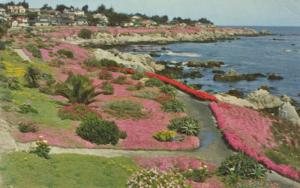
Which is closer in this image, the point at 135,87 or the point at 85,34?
the point at 135,87

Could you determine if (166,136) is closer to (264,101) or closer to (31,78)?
(31,78)

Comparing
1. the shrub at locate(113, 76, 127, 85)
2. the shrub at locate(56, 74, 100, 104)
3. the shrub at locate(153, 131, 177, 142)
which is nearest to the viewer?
the shrub at locate(153, 131, 177, 142)

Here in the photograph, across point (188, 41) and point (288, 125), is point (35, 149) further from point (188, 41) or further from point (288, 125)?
point (188, 41)

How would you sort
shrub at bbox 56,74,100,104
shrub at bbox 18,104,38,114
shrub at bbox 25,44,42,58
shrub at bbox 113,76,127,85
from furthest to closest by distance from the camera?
shrub at bbox 25,44,42,58 → shrub at bbox 113,76,127,85 → shrub at bbox 56,74,100,104 → shrub at bbox 18,104,38,114

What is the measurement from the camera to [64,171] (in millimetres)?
19516

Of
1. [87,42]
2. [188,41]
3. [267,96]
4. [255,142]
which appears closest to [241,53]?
[87,42]

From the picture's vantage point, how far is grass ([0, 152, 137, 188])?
1748 centimetres

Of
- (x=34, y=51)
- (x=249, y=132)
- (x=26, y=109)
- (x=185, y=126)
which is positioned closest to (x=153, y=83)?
(x=185, y=126)

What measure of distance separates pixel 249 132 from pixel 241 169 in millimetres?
7843

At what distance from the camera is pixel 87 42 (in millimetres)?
129625

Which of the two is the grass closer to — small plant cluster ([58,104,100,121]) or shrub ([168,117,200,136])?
small plant cluster ([58,104,100,121])

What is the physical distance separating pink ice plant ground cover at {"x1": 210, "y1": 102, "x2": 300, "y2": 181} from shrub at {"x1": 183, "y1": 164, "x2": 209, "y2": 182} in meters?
4.72

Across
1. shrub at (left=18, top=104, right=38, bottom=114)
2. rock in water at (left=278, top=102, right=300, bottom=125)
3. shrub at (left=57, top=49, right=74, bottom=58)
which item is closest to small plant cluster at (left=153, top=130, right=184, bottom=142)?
shrub at (left=18, top=104, right=38, bottom=114)

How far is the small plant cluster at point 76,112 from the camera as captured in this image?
28891 mm
